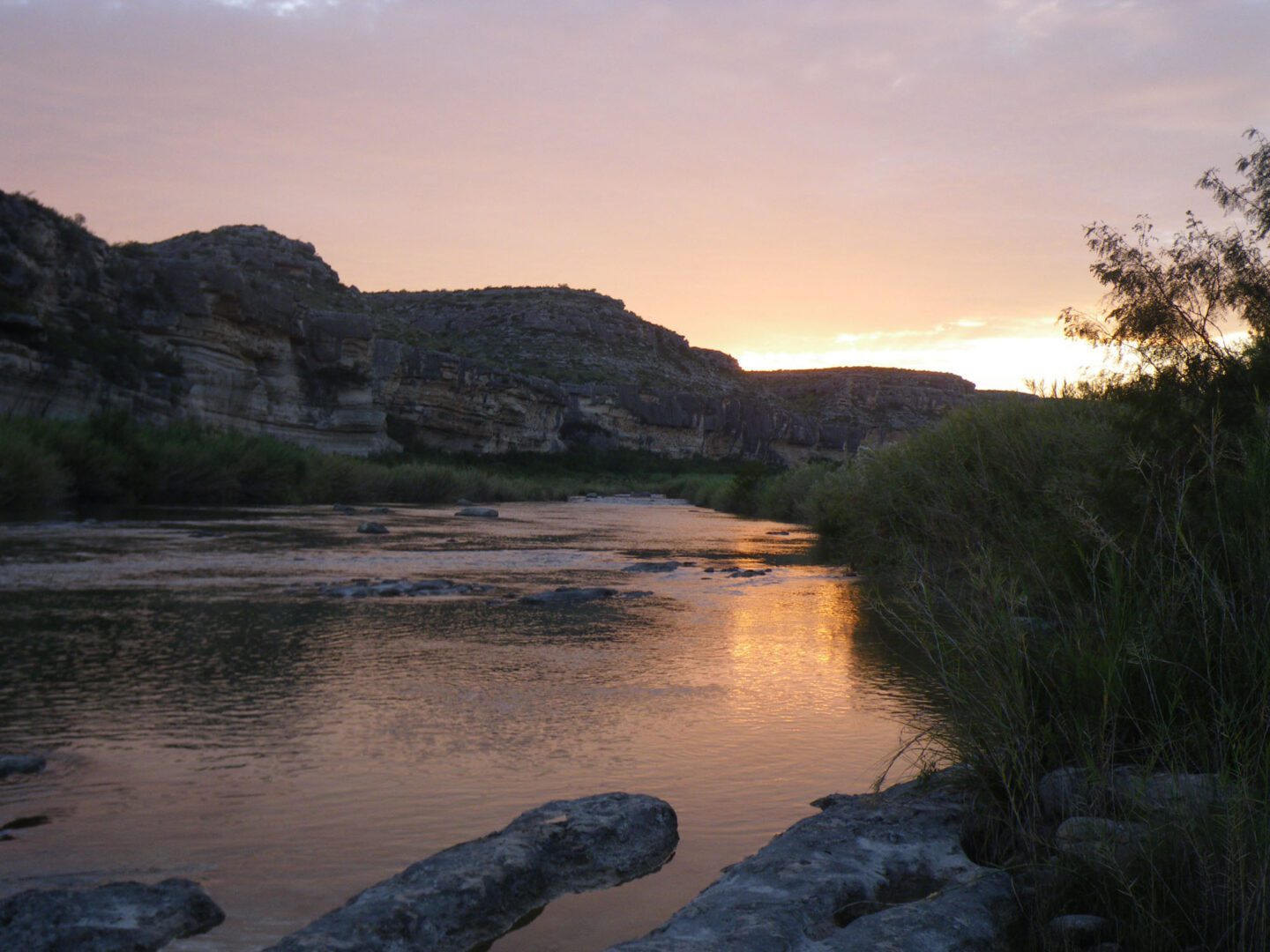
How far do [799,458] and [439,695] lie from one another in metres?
79.2

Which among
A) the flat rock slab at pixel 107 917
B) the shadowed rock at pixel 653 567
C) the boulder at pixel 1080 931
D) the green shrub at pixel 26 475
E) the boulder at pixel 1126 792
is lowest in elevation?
the flat rock slab at pixel 107 917

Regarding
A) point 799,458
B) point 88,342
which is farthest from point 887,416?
point 88,342

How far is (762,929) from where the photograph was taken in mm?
3137

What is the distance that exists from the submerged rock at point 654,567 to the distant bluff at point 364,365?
417 cm

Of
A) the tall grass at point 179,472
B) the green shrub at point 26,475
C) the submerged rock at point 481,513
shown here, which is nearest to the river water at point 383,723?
the green shrub at point 26,475

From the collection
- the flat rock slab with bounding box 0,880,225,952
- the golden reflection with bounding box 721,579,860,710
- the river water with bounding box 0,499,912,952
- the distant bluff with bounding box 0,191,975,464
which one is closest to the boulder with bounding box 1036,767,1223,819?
the river water with bounding box 0,499,912,952

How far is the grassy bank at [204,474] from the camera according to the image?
73.8ft

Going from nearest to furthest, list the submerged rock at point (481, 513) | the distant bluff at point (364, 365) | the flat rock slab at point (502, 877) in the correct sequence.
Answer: the flat rock slab at point (502, 877) → the submerged rock at point (481, 513) → the distant bluff at point (364, 365)

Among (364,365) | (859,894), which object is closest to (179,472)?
(364,365)

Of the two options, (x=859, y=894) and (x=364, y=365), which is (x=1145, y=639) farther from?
(x=364, y=365)

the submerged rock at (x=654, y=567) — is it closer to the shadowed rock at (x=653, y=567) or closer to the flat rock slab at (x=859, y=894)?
the shadowed rock at (x=653, y=567)

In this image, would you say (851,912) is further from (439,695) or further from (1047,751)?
(439,695)

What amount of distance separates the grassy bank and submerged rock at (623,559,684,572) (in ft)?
41.8

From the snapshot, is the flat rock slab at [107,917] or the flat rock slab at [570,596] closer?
the flat rock slab at [107,917]
